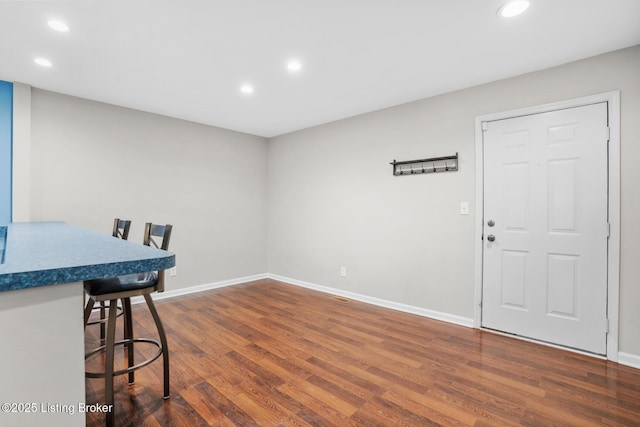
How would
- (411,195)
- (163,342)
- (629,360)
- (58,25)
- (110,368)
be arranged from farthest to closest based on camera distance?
(411,195) → (629,360) → (58,25) → (163,342) → (110,368)

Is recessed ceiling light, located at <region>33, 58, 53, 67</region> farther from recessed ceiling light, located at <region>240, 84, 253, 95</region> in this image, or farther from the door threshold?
the door threshold

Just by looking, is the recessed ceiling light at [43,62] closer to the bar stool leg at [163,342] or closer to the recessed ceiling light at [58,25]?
the recessed ceiling light at [58,25]

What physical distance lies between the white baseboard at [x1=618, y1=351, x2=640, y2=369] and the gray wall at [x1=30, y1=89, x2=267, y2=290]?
4473 millimetres

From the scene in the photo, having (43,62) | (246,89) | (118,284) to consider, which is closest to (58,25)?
(43,62)

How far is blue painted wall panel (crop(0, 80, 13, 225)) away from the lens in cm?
299

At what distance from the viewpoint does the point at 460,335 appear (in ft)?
9.63

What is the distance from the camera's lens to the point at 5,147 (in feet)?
9.86

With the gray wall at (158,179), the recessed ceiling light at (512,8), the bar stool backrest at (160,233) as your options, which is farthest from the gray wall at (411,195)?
the bar stool backrest at (160,233)

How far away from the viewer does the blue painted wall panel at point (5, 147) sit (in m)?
2.99

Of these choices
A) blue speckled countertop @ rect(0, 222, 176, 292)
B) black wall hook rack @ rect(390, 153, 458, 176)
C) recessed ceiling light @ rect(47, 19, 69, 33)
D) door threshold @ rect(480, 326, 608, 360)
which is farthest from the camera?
black wall hook rack @ rect(390, 153, 458, 176)

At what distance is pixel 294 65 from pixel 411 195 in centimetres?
193

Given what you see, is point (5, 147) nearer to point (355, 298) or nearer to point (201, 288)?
point (201, 288)

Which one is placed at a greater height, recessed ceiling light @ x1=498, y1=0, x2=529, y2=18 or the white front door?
recessed ceiling light @ x1=498, y1=0, x2=529, y2=18

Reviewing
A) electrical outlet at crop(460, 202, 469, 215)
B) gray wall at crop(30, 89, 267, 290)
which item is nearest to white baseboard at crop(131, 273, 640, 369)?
gray wall at crop(30, 89, 267, 290)
